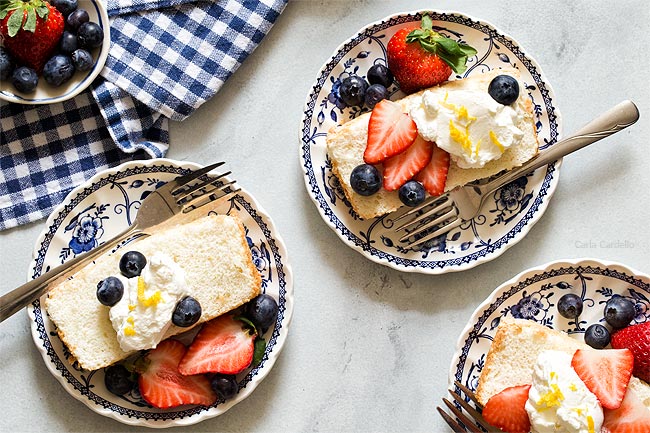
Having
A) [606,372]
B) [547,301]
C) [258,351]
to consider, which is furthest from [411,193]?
[606,372]

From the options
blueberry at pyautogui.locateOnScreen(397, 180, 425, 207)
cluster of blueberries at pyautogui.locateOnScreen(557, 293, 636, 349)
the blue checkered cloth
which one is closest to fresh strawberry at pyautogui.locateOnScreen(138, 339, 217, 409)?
the blue checkered cloth

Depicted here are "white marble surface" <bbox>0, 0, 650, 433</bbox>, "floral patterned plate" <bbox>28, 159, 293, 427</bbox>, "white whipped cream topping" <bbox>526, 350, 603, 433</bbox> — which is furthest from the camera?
"white marble surface" <bbox>0, 0, 650, 433</bbox>

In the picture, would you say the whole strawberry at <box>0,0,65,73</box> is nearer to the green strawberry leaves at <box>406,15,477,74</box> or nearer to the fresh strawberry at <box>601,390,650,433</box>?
the green strawberry leaves at <box>406,15,477,74</box>

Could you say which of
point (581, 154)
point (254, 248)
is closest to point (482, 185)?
point (581, 154)

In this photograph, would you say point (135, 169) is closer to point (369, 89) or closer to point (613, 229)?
point (369, 89)

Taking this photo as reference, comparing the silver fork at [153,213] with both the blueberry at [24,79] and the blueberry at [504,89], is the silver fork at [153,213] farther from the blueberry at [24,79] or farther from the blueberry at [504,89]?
the blueberry at [504,89]

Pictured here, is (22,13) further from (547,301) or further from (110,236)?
(547,301)
